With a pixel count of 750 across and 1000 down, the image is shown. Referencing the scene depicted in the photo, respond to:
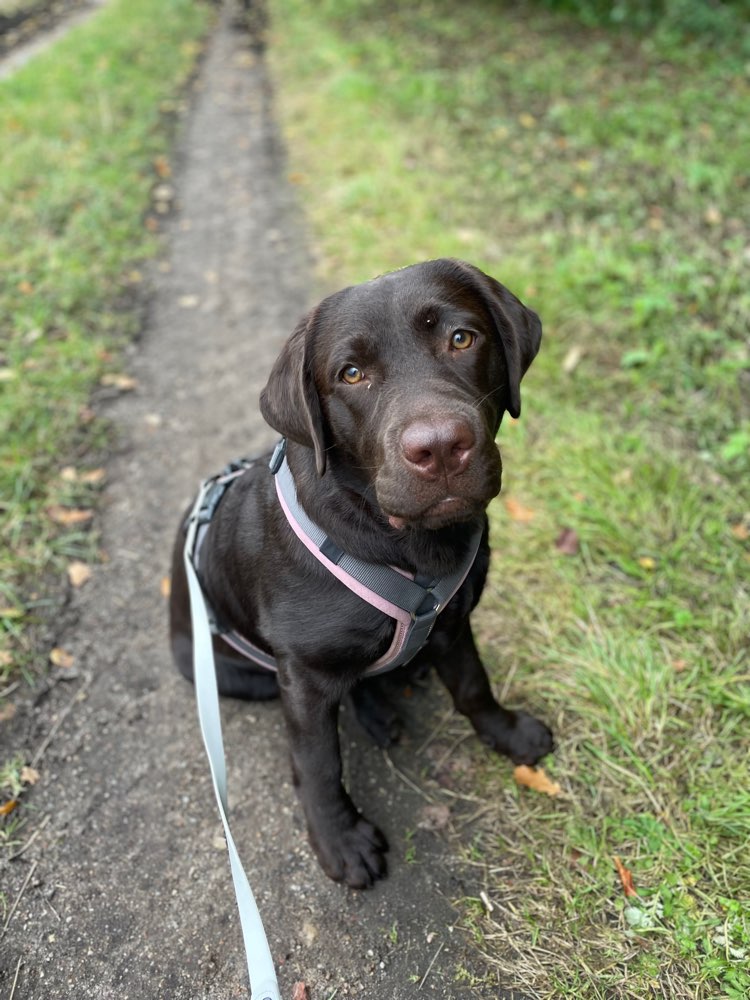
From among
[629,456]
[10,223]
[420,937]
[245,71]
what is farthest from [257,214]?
[420,937]

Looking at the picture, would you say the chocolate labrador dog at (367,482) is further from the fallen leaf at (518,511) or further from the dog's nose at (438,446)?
the fallen leaf at (518,511)

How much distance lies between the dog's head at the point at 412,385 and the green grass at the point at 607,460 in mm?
1241

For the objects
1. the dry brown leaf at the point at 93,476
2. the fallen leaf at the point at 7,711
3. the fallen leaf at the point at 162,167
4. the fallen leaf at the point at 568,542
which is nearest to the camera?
the fallen leaf at the point at 7,711

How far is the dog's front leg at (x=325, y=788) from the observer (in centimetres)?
222

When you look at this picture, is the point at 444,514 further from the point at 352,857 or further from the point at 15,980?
the point at 15,980

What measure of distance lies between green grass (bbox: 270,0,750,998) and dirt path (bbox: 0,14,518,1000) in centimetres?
23

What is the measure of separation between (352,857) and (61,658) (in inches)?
60.6

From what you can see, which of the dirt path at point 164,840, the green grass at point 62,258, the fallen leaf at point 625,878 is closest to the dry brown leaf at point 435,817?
the dirt path at point 164,840

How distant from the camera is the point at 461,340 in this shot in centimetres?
208

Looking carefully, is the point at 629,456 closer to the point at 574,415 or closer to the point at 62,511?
the point at 574,415

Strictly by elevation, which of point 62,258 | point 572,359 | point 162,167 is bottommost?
point 572,359

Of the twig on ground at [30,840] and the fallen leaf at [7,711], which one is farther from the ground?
the fallen leaf at [7,711]

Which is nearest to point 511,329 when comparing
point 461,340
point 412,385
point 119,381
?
point 461,340

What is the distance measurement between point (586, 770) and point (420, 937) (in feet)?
2.62
